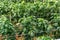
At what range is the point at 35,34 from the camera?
512cm

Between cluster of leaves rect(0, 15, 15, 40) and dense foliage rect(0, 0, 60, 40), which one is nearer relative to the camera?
cluster of leaves rect(0, 15, 15, 40)

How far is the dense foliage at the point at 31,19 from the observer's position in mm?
5004

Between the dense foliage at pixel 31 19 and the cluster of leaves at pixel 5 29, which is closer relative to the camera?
the cluster of leaves at pixel 5 29

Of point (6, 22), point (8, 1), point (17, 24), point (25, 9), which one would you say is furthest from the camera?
point (8, 1)

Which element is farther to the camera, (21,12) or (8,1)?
(8,1)

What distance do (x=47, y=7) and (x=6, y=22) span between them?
56.9 inches

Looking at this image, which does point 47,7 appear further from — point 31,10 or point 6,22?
point 6,22

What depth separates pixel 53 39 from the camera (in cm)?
502

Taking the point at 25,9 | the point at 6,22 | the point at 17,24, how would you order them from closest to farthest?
the point at 6,22, the point at 17,24, the point at 25,9

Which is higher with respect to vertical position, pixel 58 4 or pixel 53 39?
pixel 58 4

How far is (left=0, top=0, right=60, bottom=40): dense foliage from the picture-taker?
5.00 metres

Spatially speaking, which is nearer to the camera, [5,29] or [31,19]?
[5,29]

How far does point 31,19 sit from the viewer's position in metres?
5.24

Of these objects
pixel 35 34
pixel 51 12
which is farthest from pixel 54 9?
pixel 35 34
